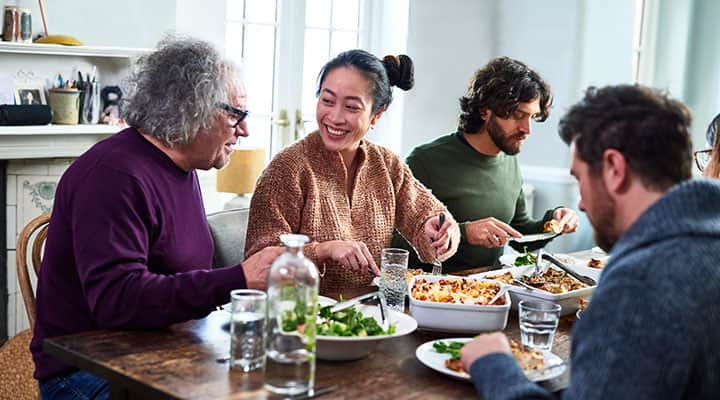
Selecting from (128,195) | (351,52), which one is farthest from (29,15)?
(128,195)

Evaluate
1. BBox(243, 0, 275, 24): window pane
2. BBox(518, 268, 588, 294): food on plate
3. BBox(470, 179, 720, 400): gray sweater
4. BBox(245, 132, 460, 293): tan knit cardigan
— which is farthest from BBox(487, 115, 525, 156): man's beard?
BBox(243, 0, 275, 24): window pane

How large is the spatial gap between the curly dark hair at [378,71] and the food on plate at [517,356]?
1032mm

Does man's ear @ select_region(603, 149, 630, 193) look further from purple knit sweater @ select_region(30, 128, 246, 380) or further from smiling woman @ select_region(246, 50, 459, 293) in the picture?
smiling woman @ select_region(246, 50, 459, 293)

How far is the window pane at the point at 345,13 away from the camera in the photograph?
5.23 meters

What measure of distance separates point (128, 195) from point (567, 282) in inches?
43.7

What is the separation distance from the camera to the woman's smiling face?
2559 mm

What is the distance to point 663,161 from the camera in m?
1.31

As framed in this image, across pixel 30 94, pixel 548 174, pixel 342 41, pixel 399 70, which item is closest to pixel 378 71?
pixel 399 70

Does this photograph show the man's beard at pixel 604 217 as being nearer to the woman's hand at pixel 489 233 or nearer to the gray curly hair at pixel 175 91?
the gray curly hair at pixel 175 91

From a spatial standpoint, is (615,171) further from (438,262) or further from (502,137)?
(502,137)

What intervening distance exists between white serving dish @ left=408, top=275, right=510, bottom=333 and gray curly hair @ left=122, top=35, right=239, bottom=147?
0.64 metres

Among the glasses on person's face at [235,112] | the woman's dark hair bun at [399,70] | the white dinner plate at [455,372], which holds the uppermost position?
the woman's dark hair bun at [399,70]

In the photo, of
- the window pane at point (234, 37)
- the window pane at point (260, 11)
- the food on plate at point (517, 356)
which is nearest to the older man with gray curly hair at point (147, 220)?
the food on plate at point (517, 356)

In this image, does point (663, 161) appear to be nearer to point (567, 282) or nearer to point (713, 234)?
point (713, 234)
